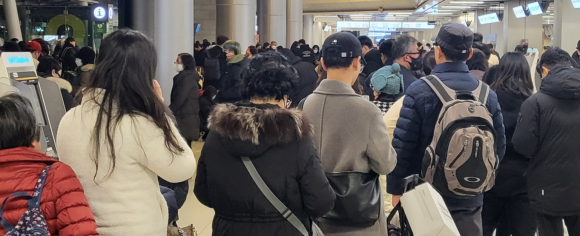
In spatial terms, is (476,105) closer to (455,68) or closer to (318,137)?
(455,68)

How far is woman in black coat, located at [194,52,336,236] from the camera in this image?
2.39 meters

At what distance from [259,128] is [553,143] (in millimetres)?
2124

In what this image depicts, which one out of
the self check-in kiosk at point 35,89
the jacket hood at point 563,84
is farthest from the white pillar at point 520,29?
the self check-in kiosk at point 35,89

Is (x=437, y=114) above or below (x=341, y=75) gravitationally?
below

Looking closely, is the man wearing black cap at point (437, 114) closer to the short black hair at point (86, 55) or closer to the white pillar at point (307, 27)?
the short black hair at point (86, 55)

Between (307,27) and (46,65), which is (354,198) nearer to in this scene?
(46,65)

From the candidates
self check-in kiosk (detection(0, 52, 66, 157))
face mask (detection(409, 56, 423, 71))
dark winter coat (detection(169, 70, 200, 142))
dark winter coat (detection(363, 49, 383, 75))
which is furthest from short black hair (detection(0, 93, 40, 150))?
dark winter coat (detection(169, 70, 200, 142))

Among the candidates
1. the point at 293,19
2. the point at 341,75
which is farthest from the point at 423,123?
the point at 293,19

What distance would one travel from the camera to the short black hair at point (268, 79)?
8.25 feet

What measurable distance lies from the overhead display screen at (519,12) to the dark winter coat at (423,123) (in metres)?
19.7

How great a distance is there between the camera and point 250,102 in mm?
2529

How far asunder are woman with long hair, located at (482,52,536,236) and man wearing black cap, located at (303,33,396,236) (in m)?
1.28

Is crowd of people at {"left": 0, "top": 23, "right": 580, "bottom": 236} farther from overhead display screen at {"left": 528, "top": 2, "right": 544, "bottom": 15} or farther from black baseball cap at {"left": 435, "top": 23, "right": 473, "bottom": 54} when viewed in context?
overhead display screen at {"left": 528, "top": 2, "right": 544, "bottom": 15}

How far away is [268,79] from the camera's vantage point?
252 cm
